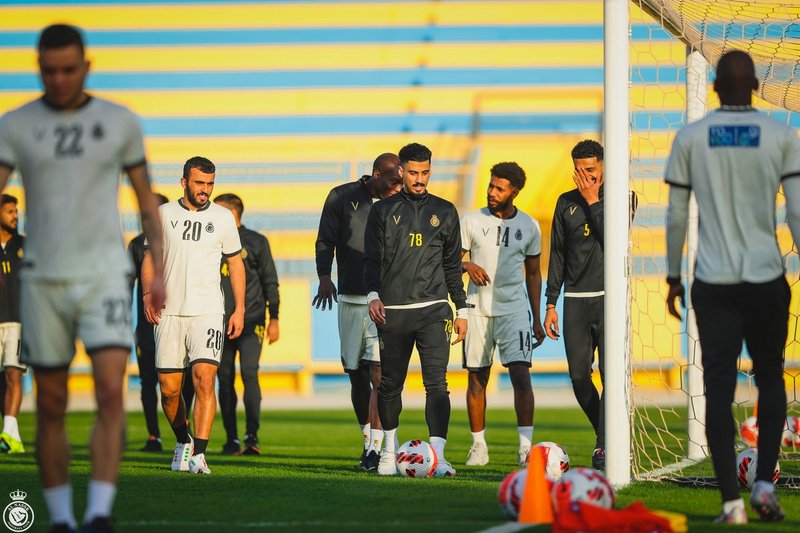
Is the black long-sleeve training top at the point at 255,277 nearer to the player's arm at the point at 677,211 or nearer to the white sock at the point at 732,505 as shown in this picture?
the player's arm at the point at 677,211

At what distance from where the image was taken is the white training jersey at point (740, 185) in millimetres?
5680

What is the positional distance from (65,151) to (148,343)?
6.39 meters

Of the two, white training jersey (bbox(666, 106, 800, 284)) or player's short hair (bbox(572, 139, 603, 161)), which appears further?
player's short hair (bbox(572, 139, 603, 161))

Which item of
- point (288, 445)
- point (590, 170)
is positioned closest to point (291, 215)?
point (288, 445)

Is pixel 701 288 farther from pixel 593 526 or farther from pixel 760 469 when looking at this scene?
pixel 593 526

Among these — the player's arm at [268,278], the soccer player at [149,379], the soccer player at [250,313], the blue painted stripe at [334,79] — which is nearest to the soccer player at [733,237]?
the soccer player at [250,313]

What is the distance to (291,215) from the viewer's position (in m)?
21.6

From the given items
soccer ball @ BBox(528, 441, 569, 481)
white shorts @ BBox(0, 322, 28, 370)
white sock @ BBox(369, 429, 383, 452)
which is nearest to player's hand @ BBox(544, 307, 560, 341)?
soccer ball @ BBox(528, 441, 569, 481)

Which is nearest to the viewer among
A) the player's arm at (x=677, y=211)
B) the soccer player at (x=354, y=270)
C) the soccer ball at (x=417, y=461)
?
the player's arm at (x=677, y=211)

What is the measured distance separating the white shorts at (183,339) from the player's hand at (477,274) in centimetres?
202

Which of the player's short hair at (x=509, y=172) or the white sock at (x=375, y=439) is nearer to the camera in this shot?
the white sock at (x=375, y=439)

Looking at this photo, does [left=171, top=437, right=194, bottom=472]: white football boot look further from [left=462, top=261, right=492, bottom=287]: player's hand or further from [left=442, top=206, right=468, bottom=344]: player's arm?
[left=462, top=261, right=492, bottom=287]: player's hand

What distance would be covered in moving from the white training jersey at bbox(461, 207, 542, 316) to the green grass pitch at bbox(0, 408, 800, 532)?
1234mm

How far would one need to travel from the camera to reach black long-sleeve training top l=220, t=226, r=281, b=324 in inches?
432
